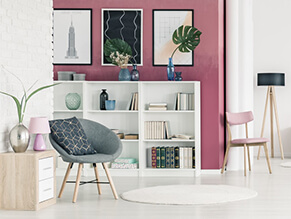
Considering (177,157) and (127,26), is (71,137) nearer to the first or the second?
(177,157)

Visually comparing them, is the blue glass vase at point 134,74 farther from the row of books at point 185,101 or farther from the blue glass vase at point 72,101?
the blue glass vase at point 72,101

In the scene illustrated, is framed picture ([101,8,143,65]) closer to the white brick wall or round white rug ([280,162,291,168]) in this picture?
the white brick wall

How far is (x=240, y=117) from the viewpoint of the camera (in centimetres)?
804

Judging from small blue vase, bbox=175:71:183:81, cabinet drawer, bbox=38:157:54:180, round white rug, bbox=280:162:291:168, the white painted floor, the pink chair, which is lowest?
the white painted floor

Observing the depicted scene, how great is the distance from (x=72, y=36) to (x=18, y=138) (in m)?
3.08

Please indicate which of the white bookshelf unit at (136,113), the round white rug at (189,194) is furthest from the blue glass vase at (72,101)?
the round white rug at (189,194)

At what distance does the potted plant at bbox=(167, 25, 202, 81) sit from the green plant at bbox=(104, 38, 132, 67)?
1.99ft

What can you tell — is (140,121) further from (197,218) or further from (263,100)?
(263,100)

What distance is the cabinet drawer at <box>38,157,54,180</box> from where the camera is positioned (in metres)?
5.14

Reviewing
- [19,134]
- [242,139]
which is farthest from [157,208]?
[242,139]

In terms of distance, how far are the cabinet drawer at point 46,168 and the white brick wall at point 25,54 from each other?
1.14 ft

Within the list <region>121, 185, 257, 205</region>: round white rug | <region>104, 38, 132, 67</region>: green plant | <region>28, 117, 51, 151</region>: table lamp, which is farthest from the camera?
<region>104, 38, 132, 67</region>: green plant

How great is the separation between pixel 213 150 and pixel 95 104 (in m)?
1.73

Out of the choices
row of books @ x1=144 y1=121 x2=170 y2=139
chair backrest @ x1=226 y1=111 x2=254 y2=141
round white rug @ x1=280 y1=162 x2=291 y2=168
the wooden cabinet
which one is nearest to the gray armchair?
the wooden cabinet
